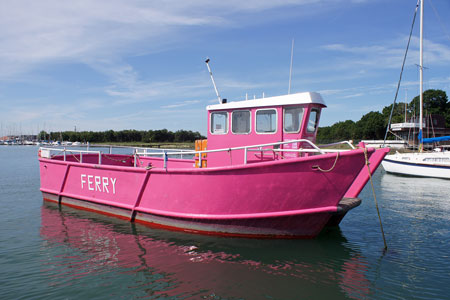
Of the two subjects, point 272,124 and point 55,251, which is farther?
point 272,124

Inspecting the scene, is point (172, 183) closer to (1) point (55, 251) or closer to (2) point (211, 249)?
(2) point (211, 249)

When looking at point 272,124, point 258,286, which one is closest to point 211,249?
point 258,286

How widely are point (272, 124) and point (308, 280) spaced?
386 centimetres

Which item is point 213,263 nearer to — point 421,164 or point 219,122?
point 219,122

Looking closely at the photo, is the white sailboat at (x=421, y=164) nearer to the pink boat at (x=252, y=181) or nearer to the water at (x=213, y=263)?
the water at (x=213, y=263)

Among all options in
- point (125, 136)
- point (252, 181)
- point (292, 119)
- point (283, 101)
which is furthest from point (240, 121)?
point (125, 136)

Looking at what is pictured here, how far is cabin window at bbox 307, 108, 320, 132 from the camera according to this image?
7922 millimetres

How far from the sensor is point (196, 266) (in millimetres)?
6223

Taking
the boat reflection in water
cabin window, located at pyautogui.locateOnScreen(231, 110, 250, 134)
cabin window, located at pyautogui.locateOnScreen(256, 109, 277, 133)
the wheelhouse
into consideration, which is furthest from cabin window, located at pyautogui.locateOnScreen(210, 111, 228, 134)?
the boat reflection in water

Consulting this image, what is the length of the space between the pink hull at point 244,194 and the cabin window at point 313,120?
1.56 metres

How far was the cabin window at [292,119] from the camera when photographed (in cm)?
780

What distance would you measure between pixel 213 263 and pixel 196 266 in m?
0.35

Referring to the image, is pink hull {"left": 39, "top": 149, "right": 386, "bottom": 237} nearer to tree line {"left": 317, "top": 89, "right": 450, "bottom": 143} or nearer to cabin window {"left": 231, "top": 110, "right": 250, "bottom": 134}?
cabin window {"left": 231, "top": 110, "right": 250, "bottom": 134}

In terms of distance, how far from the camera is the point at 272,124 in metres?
8.14
